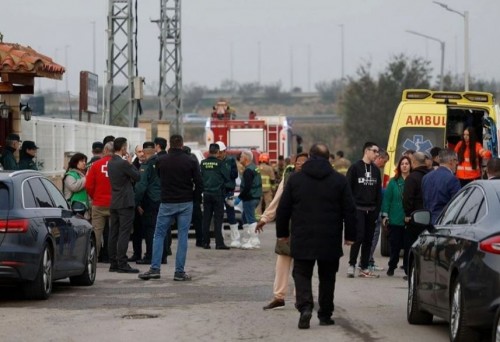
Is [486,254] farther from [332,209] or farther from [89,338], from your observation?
[89,338]

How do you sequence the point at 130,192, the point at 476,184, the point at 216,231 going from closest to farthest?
the point at 476,184 → the point at 130,192 → the point at 216,231

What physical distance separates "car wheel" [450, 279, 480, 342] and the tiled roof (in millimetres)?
13090

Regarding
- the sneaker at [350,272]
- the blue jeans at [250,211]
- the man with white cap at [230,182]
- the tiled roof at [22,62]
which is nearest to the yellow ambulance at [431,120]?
the blue jeans at [250,211]

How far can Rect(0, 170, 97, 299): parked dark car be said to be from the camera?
14633mm

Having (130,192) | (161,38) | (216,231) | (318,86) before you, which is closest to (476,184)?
(130,192)

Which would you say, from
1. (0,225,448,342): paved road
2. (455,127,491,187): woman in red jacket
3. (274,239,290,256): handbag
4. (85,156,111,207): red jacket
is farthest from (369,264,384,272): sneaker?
(274,239,290,256): handbag

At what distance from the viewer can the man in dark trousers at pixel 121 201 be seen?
62.4ft

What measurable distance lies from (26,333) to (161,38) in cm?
4156

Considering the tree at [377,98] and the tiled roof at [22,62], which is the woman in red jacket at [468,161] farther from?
the tree at [377,98]

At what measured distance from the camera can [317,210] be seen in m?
13.1

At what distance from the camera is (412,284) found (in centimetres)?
1343

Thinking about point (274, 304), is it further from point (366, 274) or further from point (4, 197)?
point (366, 274)

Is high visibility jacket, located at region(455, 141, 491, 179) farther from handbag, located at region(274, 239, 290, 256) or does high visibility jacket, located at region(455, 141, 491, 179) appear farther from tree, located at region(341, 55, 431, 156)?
tree, located at region(341, 55, 431, 156)

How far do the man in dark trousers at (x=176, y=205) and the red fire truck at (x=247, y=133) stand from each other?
88.5 feet
